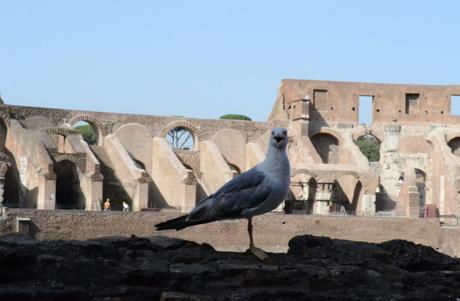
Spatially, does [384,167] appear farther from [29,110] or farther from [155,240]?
[155,240]

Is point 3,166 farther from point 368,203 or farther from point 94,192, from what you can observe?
point 368,203

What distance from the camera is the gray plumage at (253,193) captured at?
8.04 m

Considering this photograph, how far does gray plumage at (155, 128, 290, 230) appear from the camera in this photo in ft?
26.4

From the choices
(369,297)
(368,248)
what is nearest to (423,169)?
(368,248)

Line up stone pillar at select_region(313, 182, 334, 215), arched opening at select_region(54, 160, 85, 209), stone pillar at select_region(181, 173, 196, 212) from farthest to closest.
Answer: stone pillar at select_region(313, 182, 334, 215) < stone pillar at select_region(181, 173, 196, 212) < arched opening at select_region(54, 160, 85, 209)

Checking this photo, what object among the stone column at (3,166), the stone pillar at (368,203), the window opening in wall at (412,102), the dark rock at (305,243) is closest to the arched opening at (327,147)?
the window opening in wall at (412,102)

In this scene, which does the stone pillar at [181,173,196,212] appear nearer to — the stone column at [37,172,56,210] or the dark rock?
the stone column at [37,172,56,210]

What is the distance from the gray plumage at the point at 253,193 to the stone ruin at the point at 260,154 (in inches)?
824

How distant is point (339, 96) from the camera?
38938 mm

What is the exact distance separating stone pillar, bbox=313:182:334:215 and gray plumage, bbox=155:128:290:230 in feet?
87.3

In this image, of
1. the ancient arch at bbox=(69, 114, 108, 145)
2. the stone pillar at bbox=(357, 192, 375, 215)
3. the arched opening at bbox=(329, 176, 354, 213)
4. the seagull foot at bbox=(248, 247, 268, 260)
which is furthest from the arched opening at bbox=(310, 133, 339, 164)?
the seagull foot at bbox=(248, 247, 268, 260)

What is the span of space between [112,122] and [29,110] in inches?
137

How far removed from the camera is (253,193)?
8.04 meters

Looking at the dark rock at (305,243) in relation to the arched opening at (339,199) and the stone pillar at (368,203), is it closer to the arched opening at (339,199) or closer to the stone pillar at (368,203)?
the arched opening at (339,199)
